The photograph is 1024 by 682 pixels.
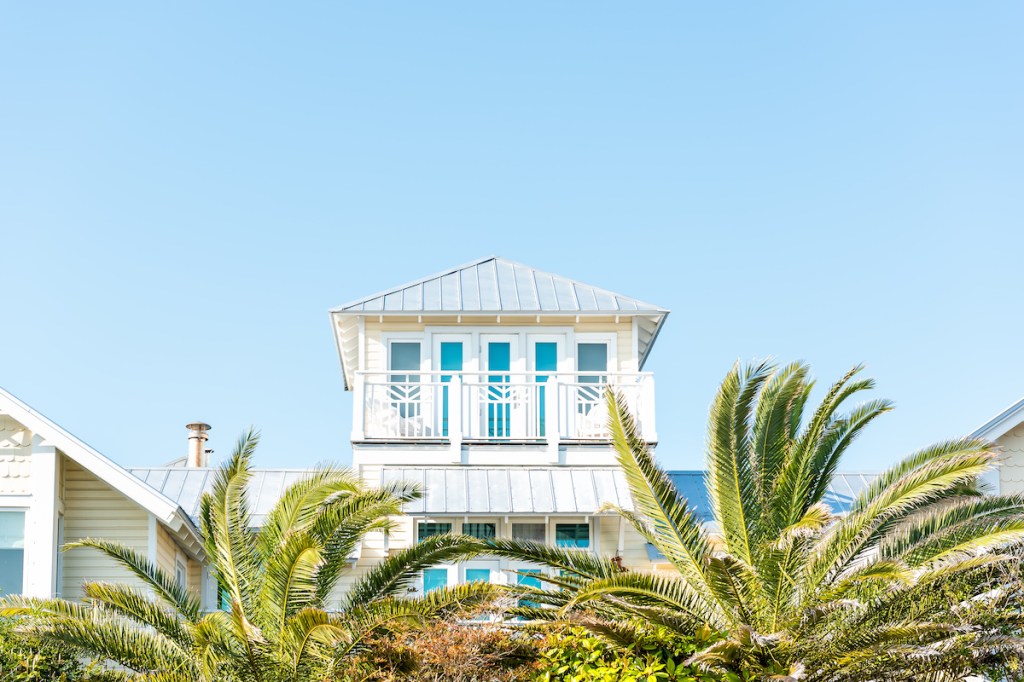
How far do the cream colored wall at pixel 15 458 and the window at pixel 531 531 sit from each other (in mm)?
8026

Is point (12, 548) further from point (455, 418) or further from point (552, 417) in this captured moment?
point (552, 417)

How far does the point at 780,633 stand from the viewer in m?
15.2

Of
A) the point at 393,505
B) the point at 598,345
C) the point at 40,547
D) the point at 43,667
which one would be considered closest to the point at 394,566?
the point at 393,505

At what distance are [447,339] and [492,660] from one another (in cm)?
935

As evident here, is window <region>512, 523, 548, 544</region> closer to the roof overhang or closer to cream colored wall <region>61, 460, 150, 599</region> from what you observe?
the roof overhang

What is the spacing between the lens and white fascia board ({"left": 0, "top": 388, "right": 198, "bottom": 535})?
18828 mm

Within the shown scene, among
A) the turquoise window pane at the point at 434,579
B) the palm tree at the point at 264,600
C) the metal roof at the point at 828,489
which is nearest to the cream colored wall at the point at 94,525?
the palm tree at the point at 264,600

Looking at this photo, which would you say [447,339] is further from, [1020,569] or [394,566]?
[1020,569]

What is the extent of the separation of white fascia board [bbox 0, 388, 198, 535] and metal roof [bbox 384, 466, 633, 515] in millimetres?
4429

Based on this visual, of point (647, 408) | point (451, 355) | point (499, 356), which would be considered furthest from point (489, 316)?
point (647, 408)

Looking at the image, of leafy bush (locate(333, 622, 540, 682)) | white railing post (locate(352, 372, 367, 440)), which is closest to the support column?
white railing post (locate(352, 372, 367, 440))

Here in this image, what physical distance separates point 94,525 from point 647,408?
9.27 meters

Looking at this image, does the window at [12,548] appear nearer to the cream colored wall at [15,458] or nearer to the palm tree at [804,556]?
the cream colored wall at [15,458]

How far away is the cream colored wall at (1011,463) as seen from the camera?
68.8ft
